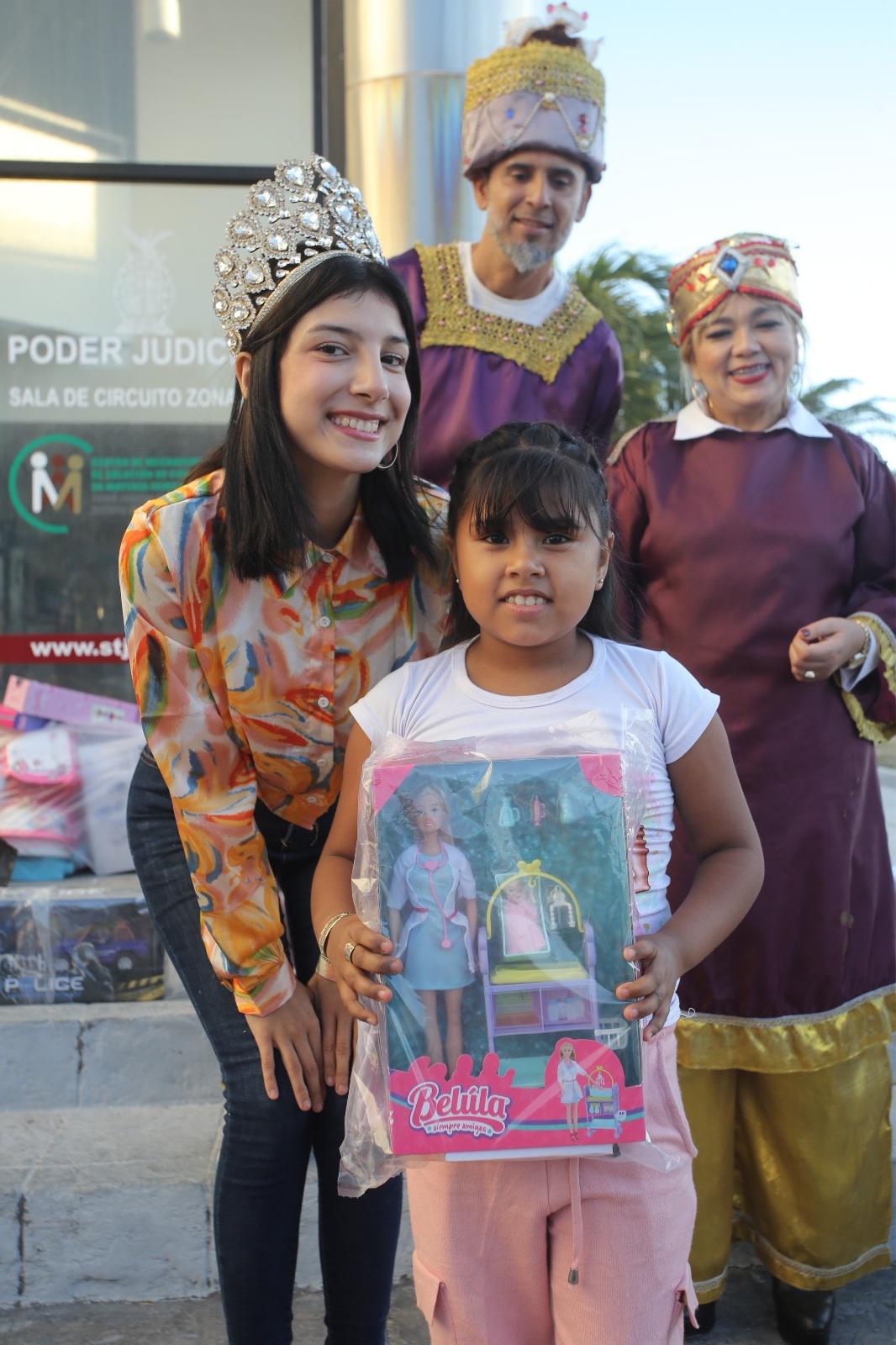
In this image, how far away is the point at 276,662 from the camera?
1896 millimetres

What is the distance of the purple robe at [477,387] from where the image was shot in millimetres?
2766

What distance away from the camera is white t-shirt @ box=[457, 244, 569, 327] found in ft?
9.39

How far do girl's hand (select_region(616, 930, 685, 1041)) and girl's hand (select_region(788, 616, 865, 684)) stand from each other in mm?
988

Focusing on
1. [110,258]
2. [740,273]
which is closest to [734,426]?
[740,273]

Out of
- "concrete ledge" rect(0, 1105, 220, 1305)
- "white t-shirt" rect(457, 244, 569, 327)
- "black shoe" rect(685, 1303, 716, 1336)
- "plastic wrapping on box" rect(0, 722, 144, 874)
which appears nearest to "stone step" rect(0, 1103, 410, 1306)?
"concrete ledge" rect(0, 1105, 220, 1305)

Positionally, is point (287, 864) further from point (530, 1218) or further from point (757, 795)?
point (757, 795)

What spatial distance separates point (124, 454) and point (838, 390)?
10.4 m

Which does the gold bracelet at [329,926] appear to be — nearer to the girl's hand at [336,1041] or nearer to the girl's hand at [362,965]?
the girl's hand at [362,965]

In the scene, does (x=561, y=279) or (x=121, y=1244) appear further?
(x=561, y=279)

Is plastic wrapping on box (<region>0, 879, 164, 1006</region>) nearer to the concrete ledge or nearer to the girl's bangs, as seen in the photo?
the concrete ledge

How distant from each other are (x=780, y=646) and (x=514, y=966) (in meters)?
1.21

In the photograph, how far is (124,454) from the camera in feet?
12.3

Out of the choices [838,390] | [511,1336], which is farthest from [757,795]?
[838,390]

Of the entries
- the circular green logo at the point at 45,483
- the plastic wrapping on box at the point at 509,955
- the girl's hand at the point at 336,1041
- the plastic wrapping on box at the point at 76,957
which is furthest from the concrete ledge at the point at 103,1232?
the circular green logo at the point at 45,483
